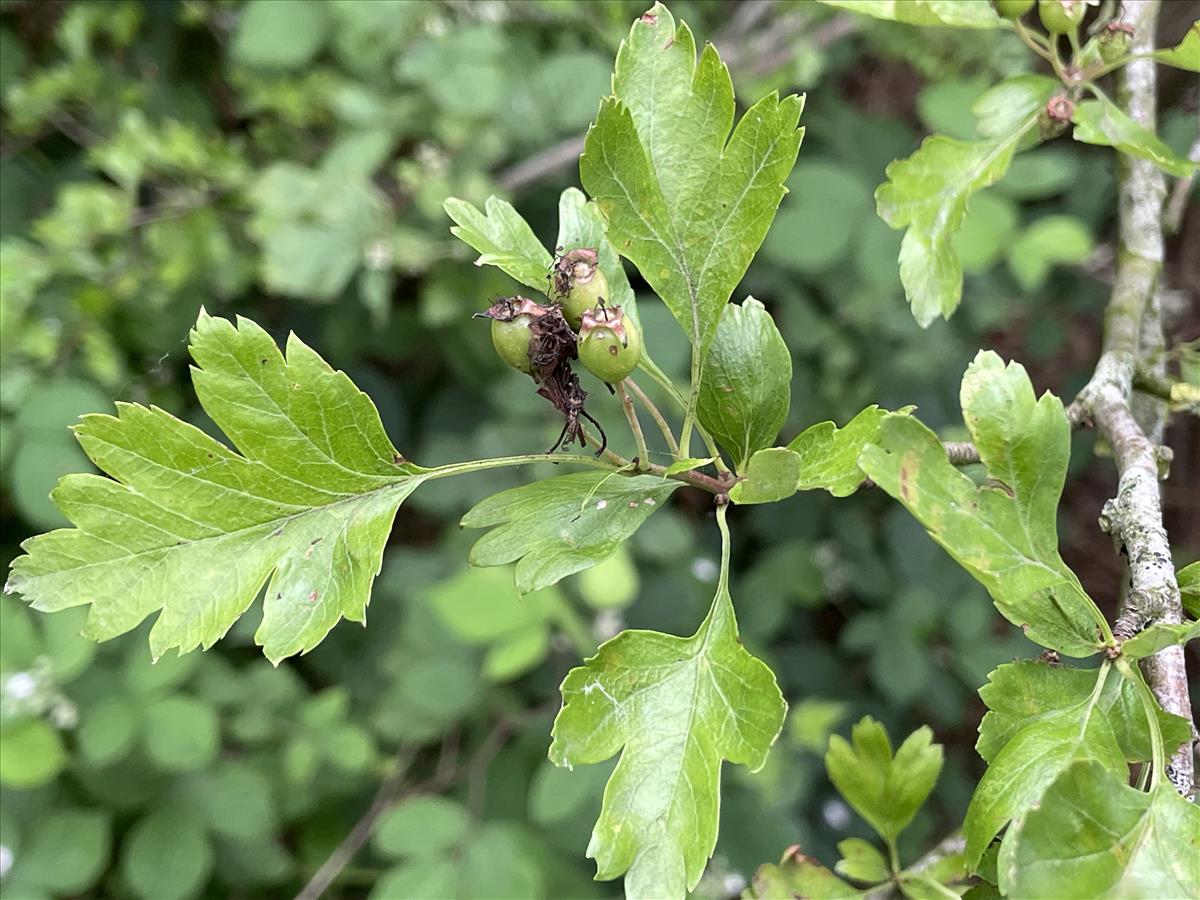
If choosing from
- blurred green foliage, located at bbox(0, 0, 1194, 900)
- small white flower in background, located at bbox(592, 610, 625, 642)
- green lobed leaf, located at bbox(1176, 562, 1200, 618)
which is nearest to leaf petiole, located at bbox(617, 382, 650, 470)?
green lobed leaf, located at bbox(1176, 562, 1200, 618)

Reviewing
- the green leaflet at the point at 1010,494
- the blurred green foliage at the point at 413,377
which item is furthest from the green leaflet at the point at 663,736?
the blurred green foliage at the point at 413,377

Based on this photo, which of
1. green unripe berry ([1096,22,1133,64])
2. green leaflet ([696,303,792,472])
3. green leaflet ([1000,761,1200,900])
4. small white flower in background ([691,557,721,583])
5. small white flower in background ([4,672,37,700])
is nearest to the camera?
green leaflet ([1000,761,1200,900])

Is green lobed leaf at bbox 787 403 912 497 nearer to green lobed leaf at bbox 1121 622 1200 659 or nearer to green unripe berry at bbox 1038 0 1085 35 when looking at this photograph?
green lobed leaf at bbox 1121 622 1200 659

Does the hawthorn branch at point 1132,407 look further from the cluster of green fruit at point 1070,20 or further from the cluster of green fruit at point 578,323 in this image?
the cluster of green fruit at point 578,323

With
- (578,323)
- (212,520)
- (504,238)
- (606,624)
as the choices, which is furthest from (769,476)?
(606,624)

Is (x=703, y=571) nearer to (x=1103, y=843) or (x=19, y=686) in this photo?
(x=19, y=686)

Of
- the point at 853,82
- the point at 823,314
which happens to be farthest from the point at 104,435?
the point at 853,82

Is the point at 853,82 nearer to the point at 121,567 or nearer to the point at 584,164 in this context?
the point at 584,164

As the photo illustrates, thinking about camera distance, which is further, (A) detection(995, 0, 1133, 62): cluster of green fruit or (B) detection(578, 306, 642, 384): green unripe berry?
(A) detection(995, 0, 1133, 62): cluster of green fruit
